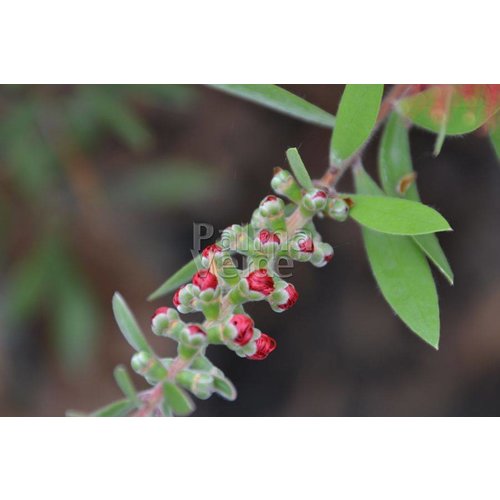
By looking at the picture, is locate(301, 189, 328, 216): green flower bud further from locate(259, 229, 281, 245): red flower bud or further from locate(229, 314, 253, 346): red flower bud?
locate(229, 314, 253, 346): red flower bud

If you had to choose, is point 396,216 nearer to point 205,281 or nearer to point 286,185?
point 286,185

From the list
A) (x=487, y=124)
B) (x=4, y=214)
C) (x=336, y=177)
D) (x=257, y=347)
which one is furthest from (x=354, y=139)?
(x=4, y=214)

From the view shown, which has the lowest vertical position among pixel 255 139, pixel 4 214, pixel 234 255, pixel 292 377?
pixel 292 377

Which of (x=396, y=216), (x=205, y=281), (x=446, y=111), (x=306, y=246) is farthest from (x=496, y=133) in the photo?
(x=205, y=281)

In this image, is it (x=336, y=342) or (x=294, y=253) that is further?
(x=336, y=342)

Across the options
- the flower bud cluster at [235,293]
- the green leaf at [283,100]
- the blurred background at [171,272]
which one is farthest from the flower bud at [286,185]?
the blurred background at [171,272]

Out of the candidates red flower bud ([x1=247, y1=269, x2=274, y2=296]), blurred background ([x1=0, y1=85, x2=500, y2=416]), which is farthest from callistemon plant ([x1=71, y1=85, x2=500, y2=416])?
blurred background ([x1=0, y1=85, x2=500, y2=416])

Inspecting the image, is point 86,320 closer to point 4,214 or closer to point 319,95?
point 4,214
